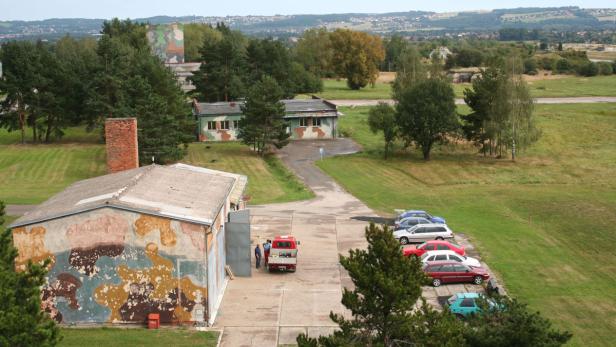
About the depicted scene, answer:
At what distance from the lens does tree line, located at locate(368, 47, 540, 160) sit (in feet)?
235

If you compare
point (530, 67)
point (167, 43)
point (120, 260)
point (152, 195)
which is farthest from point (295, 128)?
point (530, 67)

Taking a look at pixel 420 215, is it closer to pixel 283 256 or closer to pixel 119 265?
pixel 283 256

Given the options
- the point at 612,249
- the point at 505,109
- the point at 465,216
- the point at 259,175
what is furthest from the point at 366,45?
the point at 612,249

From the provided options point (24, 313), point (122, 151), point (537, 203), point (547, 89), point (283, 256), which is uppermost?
point (24, 313)

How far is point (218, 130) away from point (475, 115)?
26401 mm

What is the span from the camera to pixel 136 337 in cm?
2917

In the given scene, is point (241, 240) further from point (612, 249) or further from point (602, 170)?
point (602, 170)

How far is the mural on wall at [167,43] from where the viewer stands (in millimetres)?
131500

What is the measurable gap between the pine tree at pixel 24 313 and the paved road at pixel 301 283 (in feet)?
33.6

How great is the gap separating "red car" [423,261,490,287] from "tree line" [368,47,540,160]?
118 ft

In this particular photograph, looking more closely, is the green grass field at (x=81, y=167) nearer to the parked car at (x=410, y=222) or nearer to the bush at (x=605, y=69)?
the parked car at (x=410, y=222)

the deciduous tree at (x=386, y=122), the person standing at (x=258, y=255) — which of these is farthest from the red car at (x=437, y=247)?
the deciduous tree at (x=386, y=122)

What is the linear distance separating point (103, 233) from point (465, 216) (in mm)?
27014

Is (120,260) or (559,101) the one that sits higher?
(120,260)
